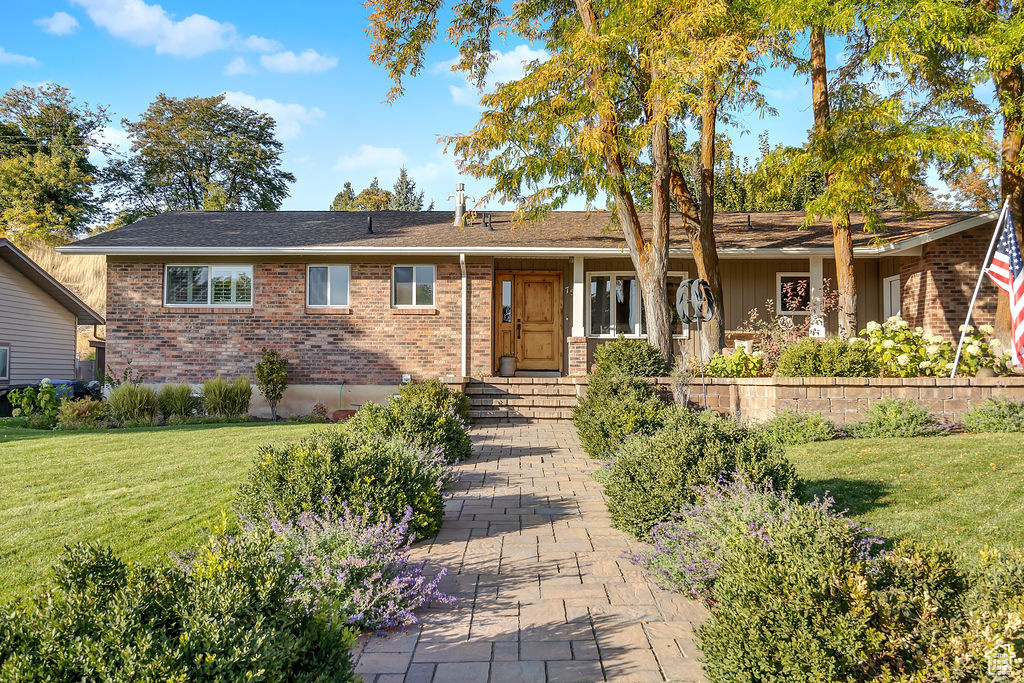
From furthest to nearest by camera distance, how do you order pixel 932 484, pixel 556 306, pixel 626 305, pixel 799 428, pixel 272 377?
1. pixel 556 306
2. pixel 626 305
3. pixel 272 377
4. pixel 799 428
5. pixel 932 484

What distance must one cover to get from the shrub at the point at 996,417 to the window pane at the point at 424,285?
9916mm

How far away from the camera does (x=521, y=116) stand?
1230 centimetres

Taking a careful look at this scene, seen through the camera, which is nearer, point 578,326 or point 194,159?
point 578,326

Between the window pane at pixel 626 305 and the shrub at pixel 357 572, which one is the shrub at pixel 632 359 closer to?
the window pane at pixel 626 305

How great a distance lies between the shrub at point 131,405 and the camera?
12.1 metres

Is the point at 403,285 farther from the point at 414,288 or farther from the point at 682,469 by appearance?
the point at 682,469

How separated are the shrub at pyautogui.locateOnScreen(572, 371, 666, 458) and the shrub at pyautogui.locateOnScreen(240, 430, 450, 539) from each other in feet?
7.94

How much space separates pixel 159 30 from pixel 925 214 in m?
18.0

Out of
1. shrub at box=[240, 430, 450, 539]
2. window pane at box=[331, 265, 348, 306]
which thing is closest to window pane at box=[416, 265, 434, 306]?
window pane at box=[331, 265, 348, 306]

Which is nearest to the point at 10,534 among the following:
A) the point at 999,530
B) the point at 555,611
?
the point at 555,611

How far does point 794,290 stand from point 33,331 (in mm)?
20827

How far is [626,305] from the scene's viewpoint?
49.6 ft

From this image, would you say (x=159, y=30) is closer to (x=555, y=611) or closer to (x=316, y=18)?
(x=316, y=18)

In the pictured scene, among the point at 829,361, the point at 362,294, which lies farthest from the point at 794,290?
the point at 362,294
